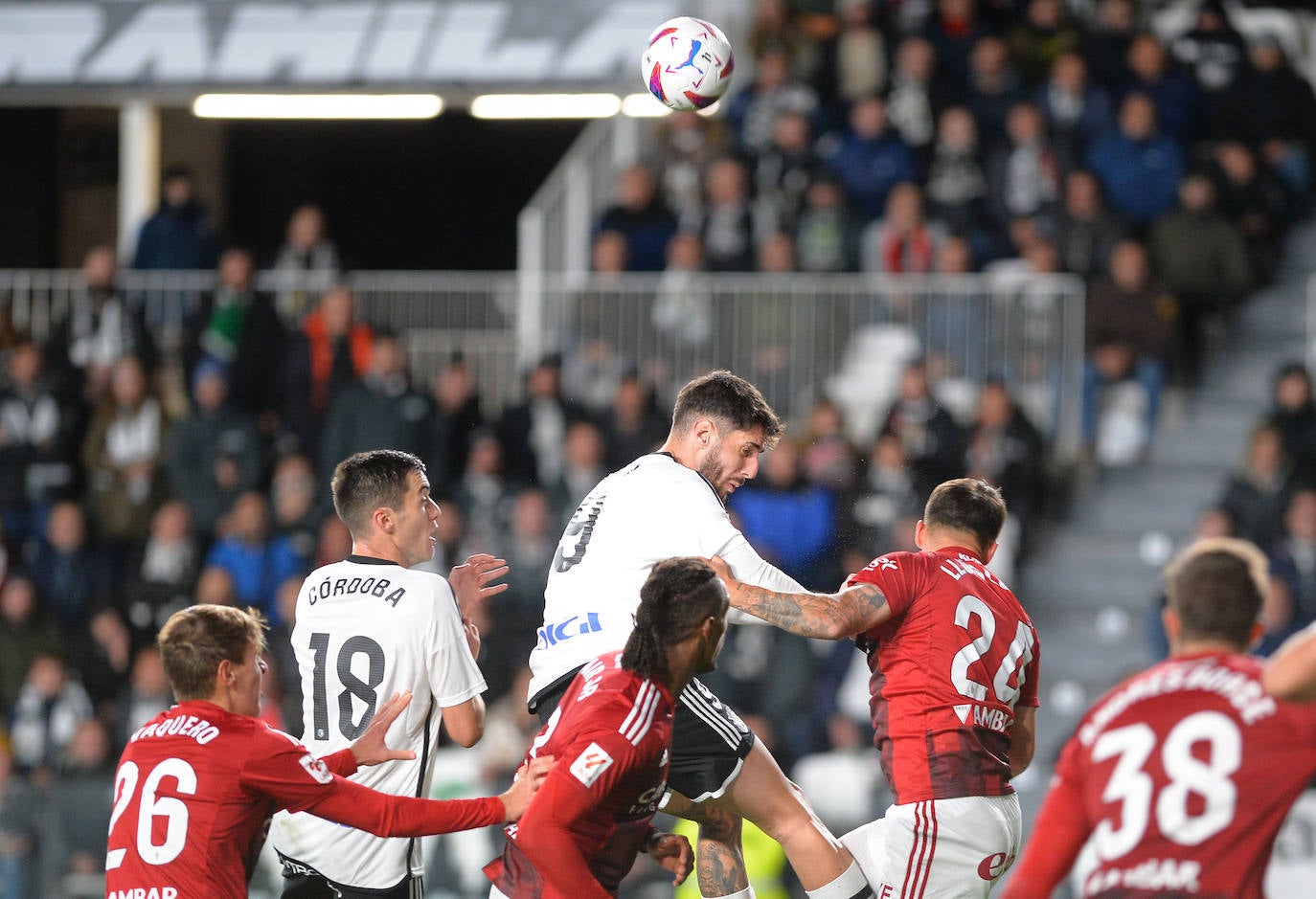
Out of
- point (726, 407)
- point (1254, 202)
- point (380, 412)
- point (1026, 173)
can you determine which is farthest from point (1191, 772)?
point (1254, 202)

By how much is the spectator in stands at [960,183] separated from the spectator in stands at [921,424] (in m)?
1.87

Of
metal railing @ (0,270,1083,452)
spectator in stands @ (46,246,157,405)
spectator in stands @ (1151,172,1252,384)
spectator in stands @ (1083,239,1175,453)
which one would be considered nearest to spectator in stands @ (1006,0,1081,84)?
spectator in stands @ (1151,172,1252,384)

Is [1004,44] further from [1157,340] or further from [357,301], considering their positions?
[357,301]

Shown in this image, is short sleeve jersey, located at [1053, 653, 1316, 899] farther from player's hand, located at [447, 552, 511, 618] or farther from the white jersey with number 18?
player's hand, located at [447, 552, 511, 618]

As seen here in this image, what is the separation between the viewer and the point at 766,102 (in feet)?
49.7

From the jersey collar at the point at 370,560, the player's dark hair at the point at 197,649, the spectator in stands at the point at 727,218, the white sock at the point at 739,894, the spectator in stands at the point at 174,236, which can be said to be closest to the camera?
the player's dark hair at the point at 197,649

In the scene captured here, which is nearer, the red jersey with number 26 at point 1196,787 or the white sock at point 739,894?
the red jersey with number 26 at point 1196,787

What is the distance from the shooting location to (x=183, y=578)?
13.5 meters

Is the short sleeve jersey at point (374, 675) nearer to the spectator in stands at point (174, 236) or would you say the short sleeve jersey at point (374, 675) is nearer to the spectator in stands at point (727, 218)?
the spectator in stands at point (727, 218)

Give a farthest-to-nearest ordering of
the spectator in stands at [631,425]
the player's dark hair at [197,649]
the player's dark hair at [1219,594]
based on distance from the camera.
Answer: the spectator in stands at [631,425] < the player's dark hair at [197,649] < the player's dark hair at [1219,594]

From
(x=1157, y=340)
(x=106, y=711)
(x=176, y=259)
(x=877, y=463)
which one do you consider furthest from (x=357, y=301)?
(x=1157, y=340)

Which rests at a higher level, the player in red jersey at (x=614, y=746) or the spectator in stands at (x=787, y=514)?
the spectator in stands at (x=787, y=514)

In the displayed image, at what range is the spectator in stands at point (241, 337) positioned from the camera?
46.8 ft

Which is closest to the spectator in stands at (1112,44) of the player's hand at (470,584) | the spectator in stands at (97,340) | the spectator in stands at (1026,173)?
the spectator in stands at (1026,173)
